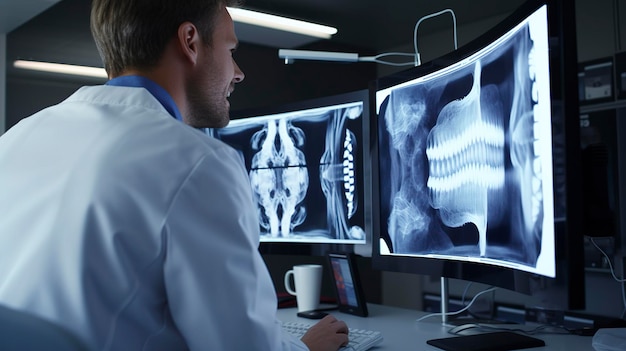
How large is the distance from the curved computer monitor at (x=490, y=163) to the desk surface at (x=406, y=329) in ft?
0.43

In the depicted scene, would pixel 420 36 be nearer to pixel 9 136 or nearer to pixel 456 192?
pixel 456 192

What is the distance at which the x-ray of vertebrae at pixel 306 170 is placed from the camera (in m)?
1.59

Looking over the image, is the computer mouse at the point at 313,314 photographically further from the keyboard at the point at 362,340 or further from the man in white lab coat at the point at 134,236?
the man in white lab coat at the point at 134,236

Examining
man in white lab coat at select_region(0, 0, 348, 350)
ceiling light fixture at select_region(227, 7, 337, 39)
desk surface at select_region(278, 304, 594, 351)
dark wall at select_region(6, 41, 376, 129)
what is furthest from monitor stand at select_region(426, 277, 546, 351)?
ceiling light fixture at select_region(227, 7, 337, 39)

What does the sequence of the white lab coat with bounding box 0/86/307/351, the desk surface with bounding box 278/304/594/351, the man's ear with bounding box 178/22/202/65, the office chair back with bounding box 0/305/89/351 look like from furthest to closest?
the desk surface with bounding box 278/304/594/351 < the man's ear with bounding box 178/22/202/65 < the white lab coat with bounding box 0/86/307/351 < the office chair back with bounding box 0/305/89/351

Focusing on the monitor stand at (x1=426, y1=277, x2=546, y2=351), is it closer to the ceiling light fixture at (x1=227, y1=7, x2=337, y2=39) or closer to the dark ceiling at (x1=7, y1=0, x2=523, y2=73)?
the ceiling light fixture at (x1=227, y1=7, x2=337, y2=39)

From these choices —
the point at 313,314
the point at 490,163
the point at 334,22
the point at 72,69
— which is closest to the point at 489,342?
the point at 490,163

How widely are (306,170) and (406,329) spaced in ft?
1.76

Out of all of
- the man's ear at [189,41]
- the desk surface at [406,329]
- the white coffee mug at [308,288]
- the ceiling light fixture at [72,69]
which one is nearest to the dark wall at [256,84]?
the ceiling light fixture at [72,69]

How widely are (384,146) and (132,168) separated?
82 cm

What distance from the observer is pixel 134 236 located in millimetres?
721

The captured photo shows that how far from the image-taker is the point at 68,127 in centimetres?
83

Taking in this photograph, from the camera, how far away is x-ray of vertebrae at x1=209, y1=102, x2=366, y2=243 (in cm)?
159

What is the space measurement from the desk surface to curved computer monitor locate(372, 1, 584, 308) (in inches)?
5.2
